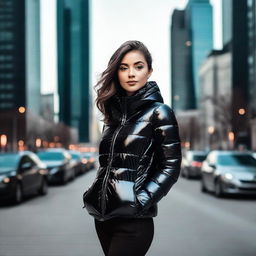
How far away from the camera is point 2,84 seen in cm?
12644

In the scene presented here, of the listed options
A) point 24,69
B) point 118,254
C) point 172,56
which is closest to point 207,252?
point 118,254

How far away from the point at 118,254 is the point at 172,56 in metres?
184

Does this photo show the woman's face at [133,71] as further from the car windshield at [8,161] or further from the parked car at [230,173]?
the parked car at [230,173]

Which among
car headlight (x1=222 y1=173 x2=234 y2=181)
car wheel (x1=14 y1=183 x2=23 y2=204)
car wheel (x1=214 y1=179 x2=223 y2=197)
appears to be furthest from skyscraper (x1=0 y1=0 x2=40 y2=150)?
car headlight (x1=222 y1=173 x2=234 y2=181)

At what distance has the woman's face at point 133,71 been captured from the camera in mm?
2840

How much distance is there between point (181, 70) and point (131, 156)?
17716 cm

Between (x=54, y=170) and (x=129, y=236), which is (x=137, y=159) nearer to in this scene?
(x=129, y=236)

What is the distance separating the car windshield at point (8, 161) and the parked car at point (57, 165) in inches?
250

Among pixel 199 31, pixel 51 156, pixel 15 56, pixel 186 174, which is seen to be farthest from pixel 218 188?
pixel 199 31

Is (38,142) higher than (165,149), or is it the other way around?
(165,149)

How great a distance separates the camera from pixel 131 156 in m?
2.68

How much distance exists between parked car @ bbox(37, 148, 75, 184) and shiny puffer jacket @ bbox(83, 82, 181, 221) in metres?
18.4

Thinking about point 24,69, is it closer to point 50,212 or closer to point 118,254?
point 50,212

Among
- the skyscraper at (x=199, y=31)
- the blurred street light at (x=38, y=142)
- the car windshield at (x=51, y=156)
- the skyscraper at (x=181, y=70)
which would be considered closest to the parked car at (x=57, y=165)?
the car windshield at (x=51, y=156)
